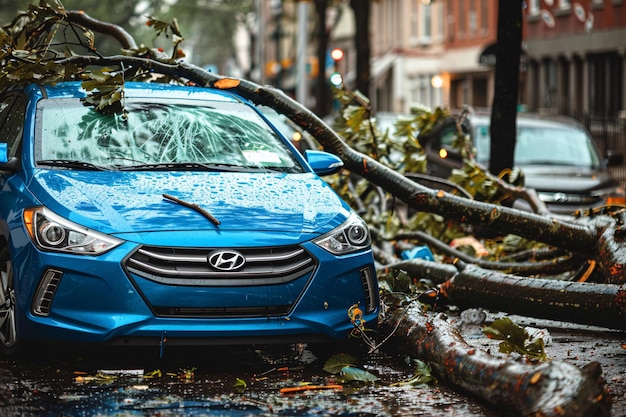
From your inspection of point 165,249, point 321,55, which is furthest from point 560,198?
point 321,55

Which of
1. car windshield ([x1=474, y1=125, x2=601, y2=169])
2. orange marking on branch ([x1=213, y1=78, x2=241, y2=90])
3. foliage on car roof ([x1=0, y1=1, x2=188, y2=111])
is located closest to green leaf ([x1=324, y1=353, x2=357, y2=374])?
foliage on car roof ([x1=0, y1=1, x2=188, y2=111])

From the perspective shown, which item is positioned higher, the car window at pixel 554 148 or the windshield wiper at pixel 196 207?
the windshield wiper at pixel 196 207

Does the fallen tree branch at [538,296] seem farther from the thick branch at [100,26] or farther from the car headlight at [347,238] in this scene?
the thick branch at [100,26]

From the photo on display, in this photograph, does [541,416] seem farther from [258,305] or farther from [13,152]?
[13,152]

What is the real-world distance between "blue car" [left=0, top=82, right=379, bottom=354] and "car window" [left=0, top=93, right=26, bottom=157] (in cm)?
22

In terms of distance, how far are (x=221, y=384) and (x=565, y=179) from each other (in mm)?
11287

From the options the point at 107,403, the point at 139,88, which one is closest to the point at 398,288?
the point at 139,88

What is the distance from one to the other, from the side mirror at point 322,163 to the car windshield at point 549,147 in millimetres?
9747

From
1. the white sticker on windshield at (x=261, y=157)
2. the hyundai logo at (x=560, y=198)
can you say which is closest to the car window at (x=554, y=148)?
the hyundai logo at (x=560, y=198)

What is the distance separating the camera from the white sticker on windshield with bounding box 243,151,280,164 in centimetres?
818

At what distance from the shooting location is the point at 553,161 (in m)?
18.3

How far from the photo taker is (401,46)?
61.9 metres

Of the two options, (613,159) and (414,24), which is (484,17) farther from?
(613,159)

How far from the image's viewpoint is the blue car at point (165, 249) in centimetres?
677
